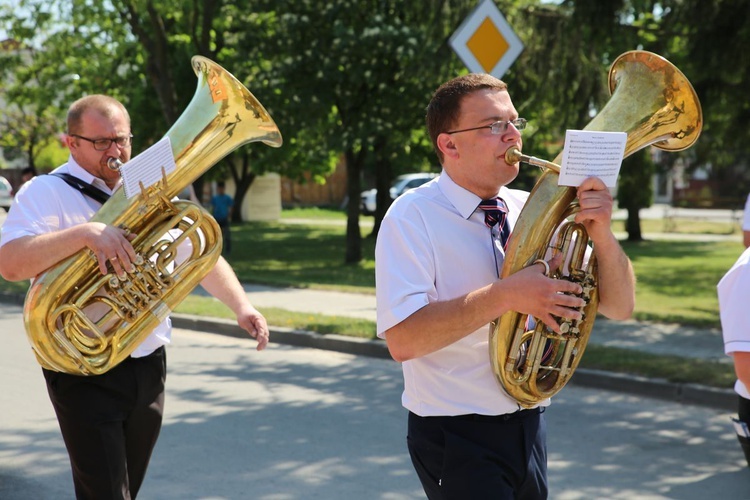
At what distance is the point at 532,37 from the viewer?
38.3 ft

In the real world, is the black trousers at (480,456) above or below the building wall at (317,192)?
above

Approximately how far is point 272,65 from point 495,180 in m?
15.0

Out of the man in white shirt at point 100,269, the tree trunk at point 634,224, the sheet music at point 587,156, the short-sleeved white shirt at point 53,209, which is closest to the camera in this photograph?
the sheet music at point 587,156

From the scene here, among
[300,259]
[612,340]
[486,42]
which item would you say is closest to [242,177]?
[300,259]

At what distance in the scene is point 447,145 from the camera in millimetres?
2795

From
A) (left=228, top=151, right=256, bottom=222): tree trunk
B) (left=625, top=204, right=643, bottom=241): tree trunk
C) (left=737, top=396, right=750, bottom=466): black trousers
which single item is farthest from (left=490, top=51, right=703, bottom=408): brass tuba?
(left=228, top=151, right=256, bottom=222): tree trunk

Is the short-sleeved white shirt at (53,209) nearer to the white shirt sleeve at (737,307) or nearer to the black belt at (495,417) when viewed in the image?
the black belt at (495,417)

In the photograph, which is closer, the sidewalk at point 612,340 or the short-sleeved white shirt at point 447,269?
the short-sleeved white shirt at point 447,269

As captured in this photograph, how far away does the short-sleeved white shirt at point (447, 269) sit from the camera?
2.71m

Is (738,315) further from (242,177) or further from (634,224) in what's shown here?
(242,177)

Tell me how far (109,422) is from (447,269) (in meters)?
1.44

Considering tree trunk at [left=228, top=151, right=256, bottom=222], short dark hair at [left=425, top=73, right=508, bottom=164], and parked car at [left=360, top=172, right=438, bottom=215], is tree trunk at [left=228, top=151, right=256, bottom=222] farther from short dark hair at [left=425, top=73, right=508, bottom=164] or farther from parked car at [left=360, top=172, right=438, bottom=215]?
short dark hair at [left=425, top=73, right=508, bottom=164]

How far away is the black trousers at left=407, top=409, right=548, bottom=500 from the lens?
2.72m

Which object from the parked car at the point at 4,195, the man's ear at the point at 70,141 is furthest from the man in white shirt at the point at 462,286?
the parked car at the point at 4,195
